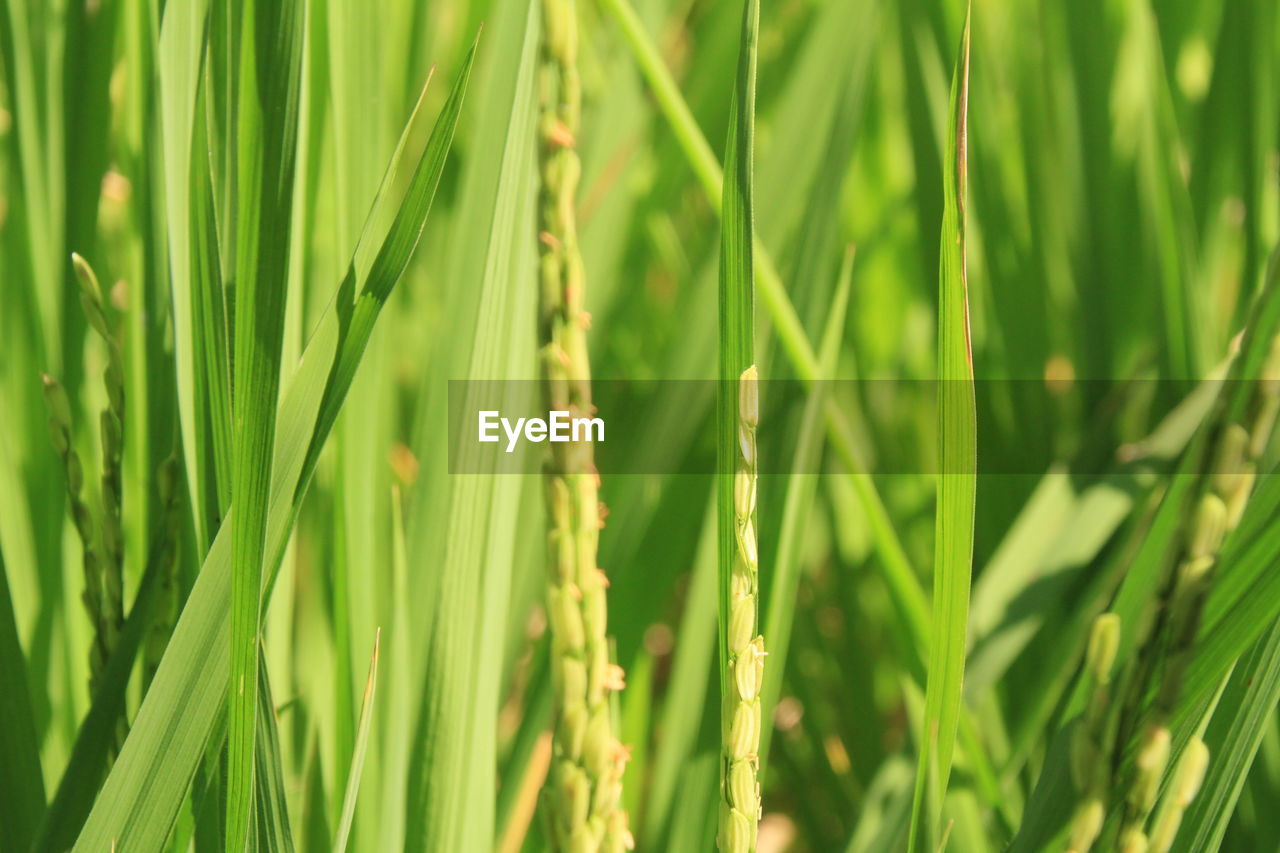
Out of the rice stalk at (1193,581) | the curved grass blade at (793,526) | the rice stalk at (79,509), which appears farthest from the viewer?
the curved grass blade at (793,526)

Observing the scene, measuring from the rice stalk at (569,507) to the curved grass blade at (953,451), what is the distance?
11 centimetres

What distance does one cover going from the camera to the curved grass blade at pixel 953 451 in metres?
0.31

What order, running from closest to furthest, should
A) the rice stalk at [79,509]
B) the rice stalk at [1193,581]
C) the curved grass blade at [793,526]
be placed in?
1. the rice stalk at [1193,581]
2. the rice stalk at [79,509]
3. the curved grass blade at [793,526]

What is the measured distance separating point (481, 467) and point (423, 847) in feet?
0.53

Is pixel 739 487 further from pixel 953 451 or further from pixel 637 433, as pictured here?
pixel 637 433

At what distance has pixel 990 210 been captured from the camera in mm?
778

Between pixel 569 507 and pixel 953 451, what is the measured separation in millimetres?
122

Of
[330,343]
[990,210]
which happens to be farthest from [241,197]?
[990,210]

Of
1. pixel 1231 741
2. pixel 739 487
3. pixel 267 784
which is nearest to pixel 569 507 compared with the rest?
pixel 739 487

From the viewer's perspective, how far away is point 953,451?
0.31 m

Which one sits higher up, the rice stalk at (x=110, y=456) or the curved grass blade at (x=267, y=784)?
the rice stalk at (x=110, y=456)

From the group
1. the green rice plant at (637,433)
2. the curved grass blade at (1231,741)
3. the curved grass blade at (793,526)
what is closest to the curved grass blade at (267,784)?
the green rice plant at (637,433)

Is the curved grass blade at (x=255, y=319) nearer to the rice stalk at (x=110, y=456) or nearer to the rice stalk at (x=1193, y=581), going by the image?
the rice stalk at (x=110, y=456)

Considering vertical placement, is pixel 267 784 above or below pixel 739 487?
below
